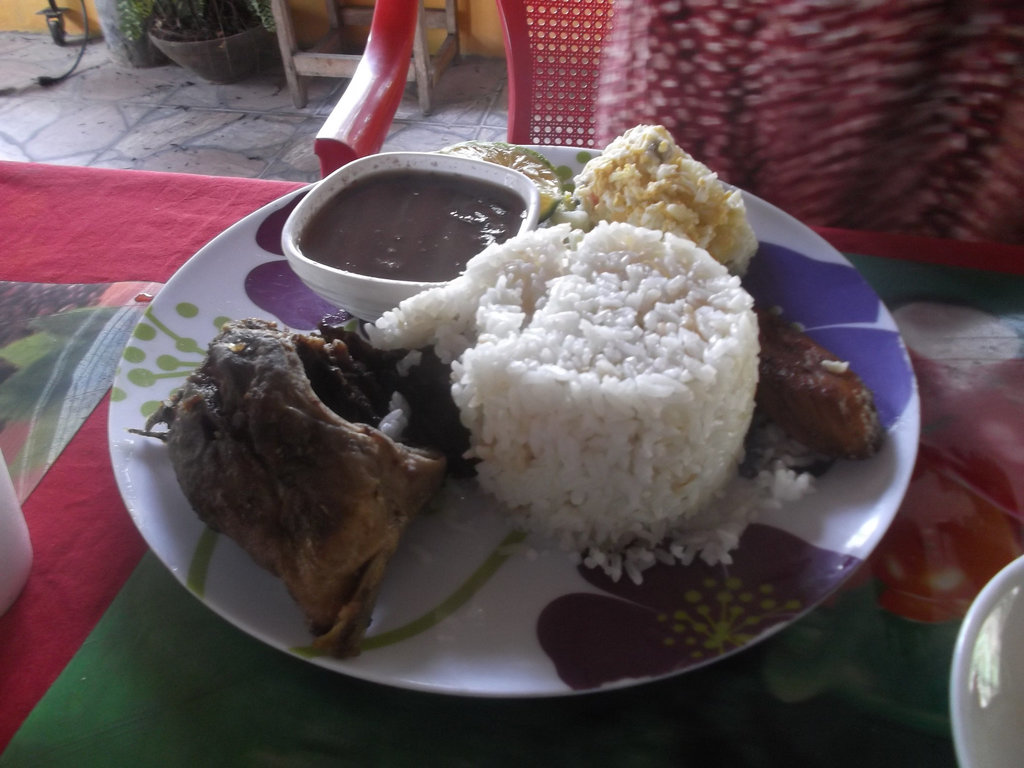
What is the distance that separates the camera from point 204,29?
189 inches

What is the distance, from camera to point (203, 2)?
15.6 ft

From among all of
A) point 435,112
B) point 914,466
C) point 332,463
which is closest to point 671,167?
point 914,466

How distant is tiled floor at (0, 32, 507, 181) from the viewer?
421 cm

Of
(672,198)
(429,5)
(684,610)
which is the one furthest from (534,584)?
(429,5)

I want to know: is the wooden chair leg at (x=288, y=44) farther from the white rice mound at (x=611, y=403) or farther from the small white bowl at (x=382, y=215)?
the white rice mound at (x=611, y=403)

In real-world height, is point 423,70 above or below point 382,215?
below

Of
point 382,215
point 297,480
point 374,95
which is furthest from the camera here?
point 374,95

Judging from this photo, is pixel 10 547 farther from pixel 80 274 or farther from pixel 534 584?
pixel 80 274

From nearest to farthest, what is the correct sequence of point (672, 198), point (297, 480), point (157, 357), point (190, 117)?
point (297, 480), point (157, 357), point (672, 198), point (190, 117)

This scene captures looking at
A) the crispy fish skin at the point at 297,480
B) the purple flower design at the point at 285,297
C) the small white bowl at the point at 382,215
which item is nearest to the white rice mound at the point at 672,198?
the small white bowl at the point at 382,215

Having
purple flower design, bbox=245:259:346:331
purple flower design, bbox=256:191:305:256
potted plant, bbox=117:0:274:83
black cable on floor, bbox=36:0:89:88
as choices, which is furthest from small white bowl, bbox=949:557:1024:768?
black cable on floor, bbox=36:0:89:88

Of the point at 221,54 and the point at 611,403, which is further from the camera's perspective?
the point at 221,54

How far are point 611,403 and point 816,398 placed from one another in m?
0.32

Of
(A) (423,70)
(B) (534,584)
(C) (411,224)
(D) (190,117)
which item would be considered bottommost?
(D) (190,117)
